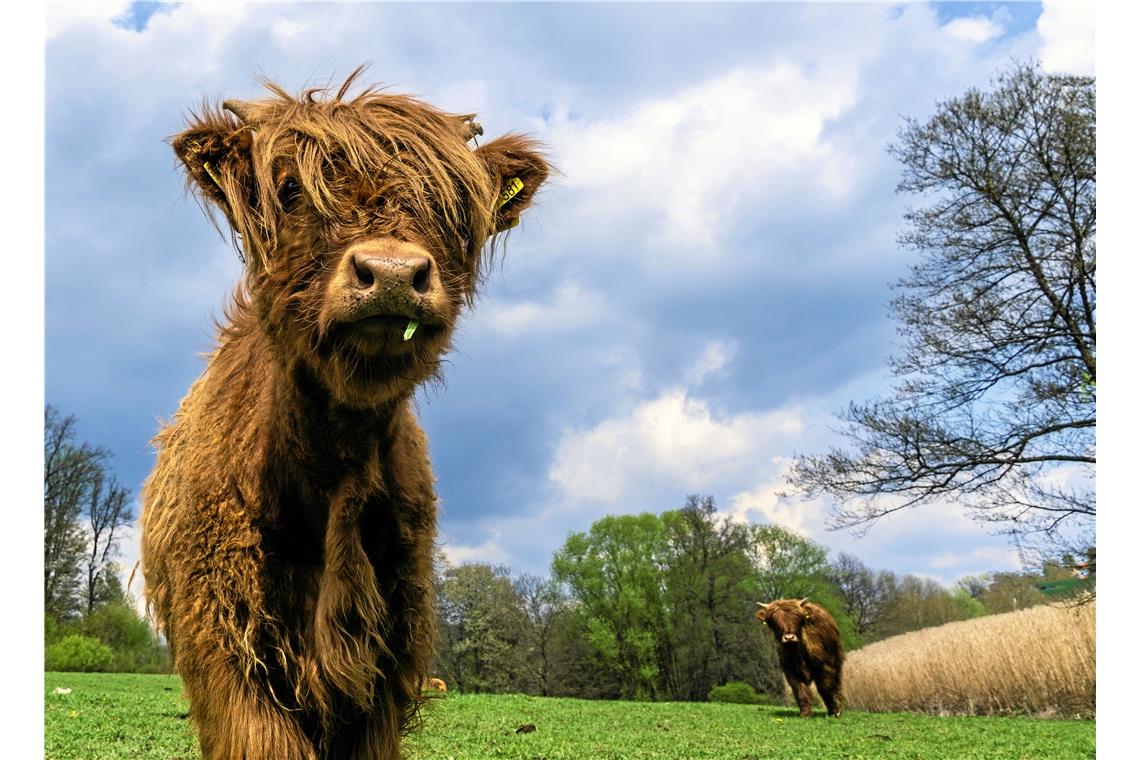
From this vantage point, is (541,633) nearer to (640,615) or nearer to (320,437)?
(640,615)

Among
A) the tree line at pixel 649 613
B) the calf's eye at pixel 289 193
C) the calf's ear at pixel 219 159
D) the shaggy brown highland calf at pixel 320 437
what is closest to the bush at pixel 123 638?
the tree line at pixel 649 613

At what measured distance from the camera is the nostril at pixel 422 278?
2946mm

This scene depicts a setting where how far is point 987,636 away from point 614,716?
12.9 metres

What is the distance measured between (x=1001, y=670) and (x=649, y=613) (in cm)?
2731

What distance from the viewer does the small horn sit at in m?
3.77

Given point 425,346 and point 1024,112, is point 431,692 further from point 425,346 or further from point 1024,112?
point 1024,112

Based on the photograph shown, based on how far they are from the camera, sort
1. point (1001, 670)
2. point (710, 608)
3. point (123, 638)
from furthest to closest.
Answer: point (710, 608)
point (123, 638)
point (1001, 670)

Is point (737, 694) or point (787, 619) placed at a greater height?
point (787, 619)

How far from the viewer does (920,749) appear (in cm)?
1166

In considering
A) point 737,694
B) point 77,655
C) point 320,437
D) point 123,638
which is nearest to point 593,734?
point 320,437

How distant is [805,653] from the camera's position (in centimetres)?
1844

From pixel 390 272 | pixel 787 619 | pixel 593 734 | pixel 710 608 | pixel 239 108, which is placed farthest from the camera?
pixel 710 608
